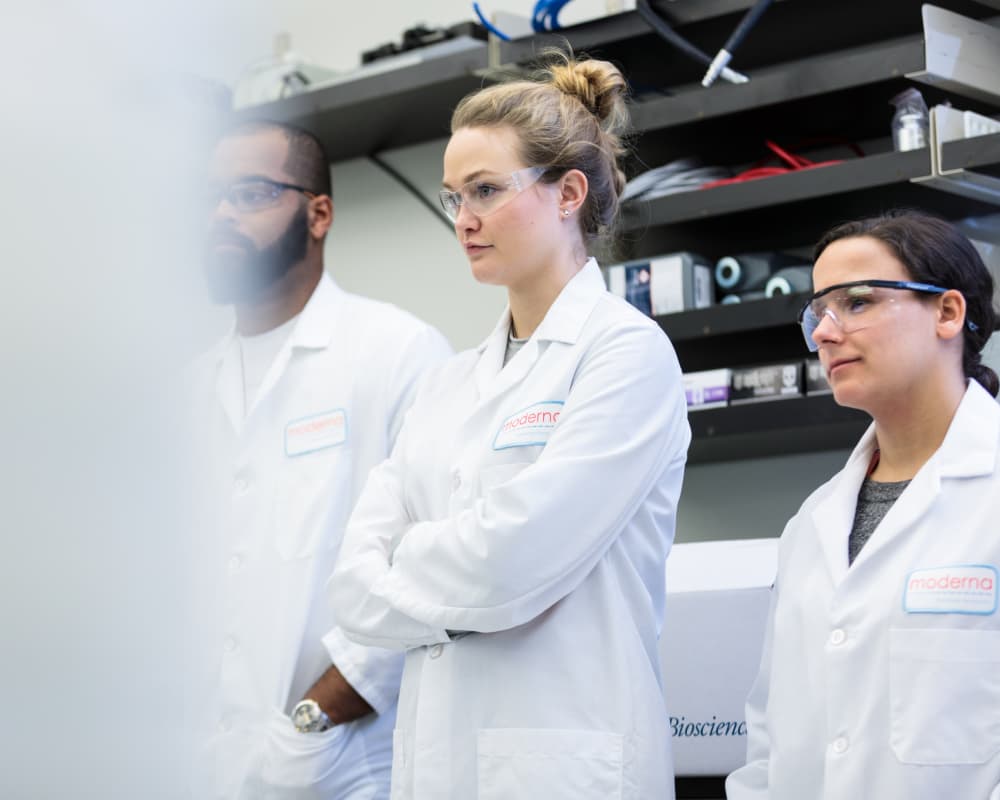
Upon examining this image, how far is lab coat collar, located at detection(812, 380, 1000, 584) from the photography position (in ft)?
3.79

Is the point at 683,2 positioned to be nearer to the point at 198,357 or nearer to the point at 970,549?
the point at 970,549

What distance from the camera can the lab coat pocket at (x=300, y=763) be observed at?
1.46 metres

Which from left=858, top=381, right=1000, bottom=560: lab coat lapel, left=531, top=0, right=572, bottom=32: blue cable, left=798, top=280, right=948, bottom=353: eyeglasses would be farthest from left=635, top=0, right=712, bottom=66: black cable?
left=858, top=381, right=1000, bottom=560: lab coat lapel

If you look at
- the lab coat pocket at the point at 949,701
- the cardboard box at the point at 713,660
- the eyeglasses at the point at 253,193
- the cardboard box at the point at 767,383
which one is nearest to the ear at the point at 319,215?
the eyeglasses at the point at 253,193

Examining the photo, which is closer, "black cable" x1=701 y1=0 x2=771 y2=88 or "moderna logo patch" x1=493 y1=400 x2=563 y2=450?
"moderna logo patch" x1=493 y1=400 x2=563 y2=450

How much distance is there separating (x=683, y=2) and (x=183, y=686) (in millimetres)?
1856

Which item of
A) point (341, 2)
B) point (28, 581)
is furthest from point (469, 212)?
point (341, 2)

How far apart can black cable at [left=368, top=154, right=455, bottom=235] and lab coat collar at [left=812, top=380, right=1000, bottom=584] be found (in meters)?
1.63

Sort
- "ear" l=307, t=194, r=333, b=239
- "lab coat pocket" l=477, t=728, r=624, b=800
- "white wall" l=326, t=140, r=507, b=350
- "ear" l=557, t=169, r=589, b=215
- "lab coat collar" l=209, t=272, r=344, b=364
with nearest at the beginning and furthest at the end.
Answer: "lab coat pocket" l=477, t=728, r=624, b=800, "ear" l=557, t=169, r=589, b=215, "lab coat collar" l=209, t=272, r=344, b=364, "ear" l=307, t=194, r=333, b=239, "white wall" l=326, t=140, r=507, b=350

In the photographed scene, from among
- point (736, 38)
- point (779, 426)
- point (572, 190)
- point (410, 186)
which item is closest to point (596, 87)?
point (572, 190)

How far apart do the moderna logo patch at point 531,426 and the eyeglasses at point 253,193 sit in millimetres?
630

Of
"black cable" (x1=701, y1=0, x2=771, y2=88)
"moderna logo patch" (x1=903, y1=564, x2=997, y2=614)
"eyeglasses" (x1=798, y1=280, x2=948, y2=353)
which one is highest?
"black cable" (x1=701, y1=0, x2=771, y2=88)

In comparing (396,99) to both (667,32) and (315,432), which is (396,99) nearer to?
(667,32)

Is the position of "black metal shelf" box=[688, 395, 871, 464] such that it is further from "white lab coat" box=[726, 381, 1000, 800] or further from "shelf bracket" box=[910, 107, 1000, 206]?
"white lab coat" box=[726, 381, 1000, 800]
